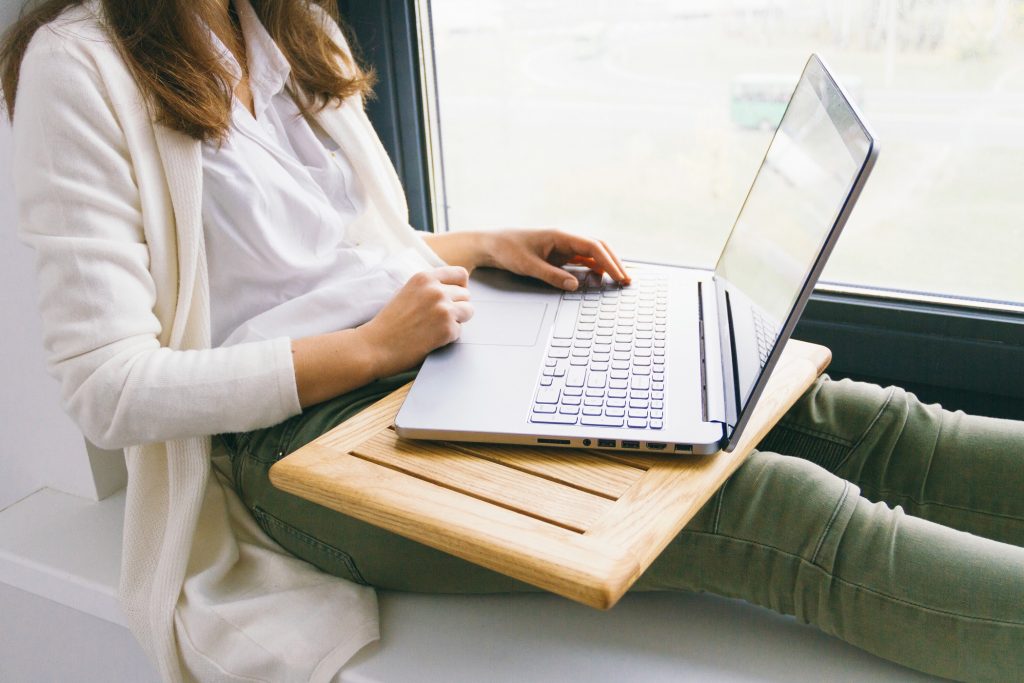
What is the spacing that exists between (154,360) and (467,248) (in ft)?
1.44

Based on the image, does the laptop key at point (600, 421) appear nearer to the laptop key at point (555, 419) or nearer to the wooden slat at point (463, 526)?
the laptop key at point (555, 419)

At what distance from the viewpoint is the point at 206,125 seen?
84 cm

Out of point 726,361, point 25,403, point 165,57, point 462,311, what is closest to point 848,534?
point 726,361

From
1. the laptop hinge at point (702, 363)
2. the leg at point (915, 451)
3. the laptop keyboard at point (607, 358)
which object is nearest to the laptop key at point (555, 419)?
the laptop keyboard at point (607, 358)

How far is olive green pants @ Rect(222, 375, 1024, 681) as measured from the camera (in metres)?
0.70

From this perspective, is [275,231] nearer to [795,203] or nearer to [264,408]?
[264,408]

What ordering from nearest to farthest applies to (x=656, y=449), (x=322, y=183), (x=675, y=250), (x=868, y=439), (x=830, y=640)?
(x=656, y=449) < (x=830, y=640) < (x=868, y=439) < (x=322, y=183) < (x=675, y=250)

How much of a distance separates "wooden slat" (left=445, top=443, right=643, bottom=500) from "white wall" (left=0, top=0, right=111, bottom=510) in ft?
2.06

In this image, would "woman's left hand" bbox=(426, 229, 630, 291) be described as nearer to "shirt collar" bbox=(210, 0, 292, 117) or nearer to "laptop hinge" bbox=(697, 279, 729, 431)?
"laptop hinge" bbox=(697, 279, 729, 431)

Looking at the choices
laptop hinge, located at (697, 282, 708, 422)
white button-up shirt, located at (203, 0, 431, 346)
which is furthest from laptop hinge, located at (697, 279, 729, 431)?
white button-up shirt, located at (203, 0, 431, 346)

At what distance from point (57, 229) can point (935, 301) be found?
103 cm

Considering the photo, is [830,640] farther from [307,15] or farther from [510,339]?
[307,15]

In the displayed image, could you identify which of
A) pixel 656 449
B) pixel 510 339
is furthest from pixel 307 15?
pixel 656 449

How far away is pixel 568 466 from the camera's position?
0.68 m
